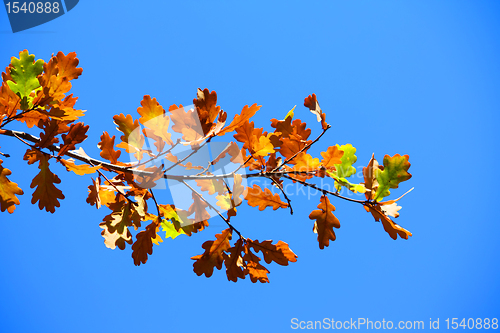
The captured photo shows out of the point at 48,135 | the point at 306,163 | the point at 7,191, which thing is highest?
the point at 306,163

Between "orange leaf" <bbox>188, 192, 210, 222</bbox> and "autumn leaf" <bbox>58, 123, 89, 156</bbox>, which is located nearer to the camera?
"autumn leaf" <bbox>58, 123, 89, 156</bbox>

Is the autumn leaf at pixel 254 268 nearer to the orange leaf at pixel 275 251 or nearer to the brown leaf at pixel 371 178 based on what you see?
the orange leaf at pixel 275 251

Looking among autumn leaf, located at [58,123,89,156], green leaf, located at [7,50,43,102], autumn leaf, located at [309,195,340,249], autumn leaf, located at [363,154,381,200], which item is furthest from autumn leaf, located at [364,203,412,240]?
green leaf, located at [7,50,43,102]

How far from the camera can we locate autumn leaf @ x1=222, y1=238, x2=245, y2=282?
1233 millimetres

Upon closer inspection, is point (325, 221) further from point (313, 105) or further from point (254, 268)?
point (313, 105)

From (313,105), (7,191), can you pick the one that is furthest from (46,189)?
(313,105)

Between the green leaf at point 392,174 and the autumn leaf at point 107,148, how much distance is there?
107cm

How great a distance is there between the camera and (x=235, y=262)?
125cm

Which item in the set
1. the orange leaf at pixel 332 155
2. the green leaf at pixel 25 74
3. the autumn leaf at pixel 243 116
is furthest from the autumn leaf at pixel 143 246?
the orange leaf at pixel 332 155

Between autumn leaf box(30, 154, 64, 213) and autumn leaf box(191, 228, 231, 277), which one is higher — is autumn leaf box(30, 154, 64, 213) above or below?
above

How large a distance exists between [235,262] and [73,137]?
2.75ft

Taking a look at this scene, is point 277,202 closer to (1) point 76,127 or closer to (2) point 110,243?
(2) point 110,243

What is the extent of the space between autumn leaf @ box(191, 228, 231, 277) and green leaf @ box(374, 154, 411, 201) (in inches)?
26.8

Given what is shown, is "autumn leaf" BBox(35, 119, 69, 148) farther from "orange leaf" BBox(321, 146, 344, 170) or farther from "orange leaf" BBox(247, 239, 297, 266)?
"orange leaf" BBox(321, 146, 344, 170)
